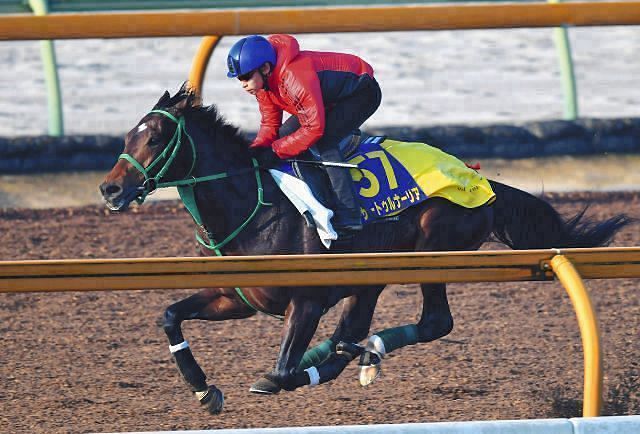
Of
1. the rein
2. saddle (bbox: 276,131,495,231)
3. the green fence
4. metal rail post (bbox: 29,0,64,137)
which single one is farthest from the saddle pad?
metal rail post (bbox: 29,0,64,137)

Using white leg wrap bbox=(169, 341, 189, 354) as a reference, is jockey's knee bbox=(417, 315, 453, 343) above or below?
below

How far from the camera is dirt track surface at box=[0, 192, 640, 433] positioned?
509cm

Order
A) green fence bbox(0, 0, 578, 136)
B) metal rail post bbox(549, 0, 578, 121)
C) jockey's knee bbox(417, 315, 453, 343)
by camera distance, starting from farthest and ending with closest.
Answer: metal rail post bbox(549, 0, 578, 121), green fence bbox(0, 0, 578, 136), jockey's knee bbox(417, 315, 453, 343)

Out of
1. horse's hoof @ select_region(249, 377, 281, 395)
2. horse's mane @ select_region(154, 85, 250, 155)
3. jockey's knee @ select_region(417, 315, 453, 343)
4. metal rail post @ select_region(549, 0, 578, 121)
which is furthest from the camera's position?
metal rail post @ select_region(549, 0, 578, 121)

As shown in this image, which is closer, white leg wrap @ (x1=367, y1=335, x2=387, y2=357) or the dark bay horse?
the dark bay horse

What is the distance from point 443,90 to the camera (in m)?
11.1

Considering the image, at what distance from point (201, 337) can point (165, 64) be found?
5.69 metres

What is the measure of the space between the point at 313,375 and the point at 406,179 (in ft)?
2.84

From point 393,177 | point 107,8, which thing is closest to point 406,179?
point 393,177

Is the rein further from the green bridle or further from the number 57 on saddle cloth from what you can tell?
the number 57 on saddle cloth

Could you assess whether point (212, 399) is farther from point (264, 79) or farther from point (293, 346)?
point (264, 79)

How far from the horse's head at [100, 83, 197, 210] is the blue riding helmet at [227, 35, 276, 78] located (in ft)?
0.91

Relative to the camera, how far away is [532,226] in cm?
550

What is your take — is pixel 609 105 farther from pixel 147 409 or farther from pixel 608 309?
pixel 147 409
